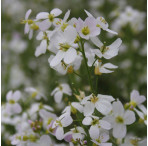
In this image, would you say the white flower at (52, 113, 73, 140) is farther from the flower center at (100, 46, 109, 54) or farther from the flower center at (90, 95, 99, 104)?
the flower center at (100, 46, 109, 54)

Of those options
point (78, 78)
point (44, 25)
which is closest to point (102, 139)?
point (44, 25)

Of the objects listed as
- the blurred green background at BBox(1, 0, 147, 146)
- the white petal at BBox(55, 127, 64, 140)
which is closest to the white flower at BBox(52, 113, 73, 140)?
the white petal at BBox(55, 127, 64, 140)

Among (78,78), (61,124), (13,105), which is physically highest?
(61,124)

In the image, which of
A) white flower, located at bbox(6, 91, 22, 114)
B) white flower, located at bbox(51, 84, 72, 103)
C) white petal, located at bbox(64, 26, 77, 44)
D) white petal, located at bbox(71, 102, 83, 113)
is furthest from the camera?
white flower, located at bbox(6, 91, 22, 114)

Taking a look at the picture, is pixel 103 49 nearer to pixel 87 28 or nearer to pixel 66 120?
pixel 87 28

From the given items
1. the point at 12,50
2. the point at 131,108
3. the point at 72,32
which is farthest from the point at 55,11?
the point at 12,50

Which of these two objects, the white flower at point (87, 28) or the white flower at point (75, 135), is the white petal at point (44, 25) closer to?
the white flower at point (87, 28)

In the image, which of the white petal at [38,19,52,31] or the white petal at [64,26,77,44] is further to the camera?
the white petal at [38,19,52,31]
